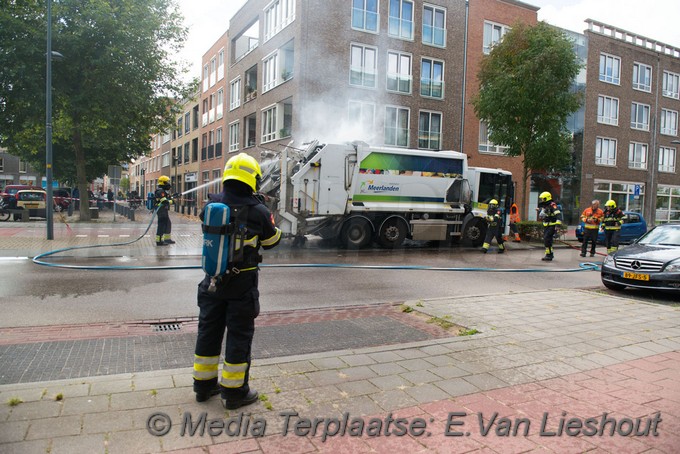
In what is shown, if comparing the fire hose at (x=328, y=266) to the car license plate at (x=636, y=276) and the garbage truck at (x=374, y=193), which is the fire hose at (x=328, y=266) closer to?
the car license plate at (x=636, y=276)

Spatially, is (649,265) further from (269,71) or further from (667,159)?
(667,159)

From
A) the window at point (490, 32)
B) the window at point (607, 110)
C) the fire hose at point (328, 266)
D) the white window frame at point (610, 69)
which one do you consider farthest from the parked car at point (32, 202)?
the white window frame at point (610, 69)

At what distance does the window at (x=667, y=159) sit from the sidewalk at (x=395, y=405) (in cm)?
3803

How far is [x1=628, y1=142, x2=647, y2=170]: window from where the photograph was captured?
3494cm

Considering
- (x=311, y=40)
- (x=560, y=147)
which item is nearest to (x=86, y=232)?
(x=311, y=40)

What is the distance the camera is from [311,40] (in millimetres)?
23000

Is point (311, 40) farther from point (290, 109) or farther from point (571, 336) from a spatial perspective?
point (571, 336)

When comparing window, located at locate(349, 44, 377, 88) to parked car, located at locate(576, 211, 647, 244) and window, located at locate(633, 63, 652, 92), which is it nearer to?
parked car, located at locate(576, 211, 647, 244)

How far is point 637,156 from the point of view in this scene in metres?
35.3

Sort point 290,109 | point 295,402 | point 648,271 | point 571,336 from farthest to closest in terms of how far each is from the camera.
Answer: point 290,109
point 648,271
point 571,336
point 295,402

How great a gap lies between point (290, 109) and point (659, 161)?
28027mm

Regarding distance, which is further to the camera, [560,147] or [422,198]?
[560,147]

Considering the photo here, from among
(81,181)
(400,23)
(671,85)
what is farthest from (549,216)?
(671,85)

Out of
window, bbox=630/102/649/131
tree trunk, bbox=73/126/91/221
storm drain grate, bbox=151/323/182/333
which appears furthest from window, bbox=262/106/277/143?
window, bbox=630/102/649/131
